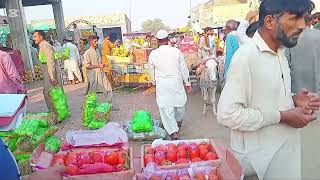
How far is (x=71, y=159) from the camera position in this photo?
268cm

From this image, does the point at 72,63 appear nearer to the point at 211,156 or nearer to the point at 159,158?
the point at 159,158

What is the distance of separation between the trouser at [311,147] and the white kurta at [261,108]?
198cm

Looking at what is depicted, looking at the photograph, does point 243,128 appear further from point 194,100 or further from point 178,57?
point 194,100

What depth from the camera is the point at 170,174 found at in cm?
243

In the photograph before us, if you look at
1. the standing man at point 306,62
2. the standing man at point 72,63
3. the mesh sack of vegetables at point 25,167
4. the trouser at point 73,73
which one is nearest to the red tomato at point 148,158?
the mesh sack of vegetables at point 25,167

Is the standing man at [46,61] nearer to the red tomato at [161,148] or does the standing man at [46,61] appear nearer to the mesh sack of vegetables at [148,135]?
the mesh sack of vegetables at [148,135]

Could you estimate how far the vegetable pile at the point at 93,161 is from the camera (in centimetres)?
245

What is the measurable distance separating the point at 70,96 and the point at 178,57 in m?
5.88

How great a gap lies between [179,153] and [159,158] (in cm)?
20

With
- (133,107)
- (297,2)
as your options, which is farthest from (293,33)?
(133,107)

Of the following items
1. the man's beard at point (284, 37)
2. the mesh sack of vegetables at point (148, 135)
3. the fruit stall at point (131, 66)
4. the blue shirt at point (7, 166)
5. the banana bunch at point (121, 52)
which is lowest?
the mesh sack of vegetables at point (148, 135)

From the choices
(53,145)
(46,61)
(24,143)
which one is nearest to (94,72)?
(46,61)

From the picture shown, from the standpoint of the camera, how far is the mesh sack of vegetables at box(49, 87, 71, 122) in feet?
22.7

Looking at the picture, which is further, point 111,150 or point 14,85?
point 14,85
